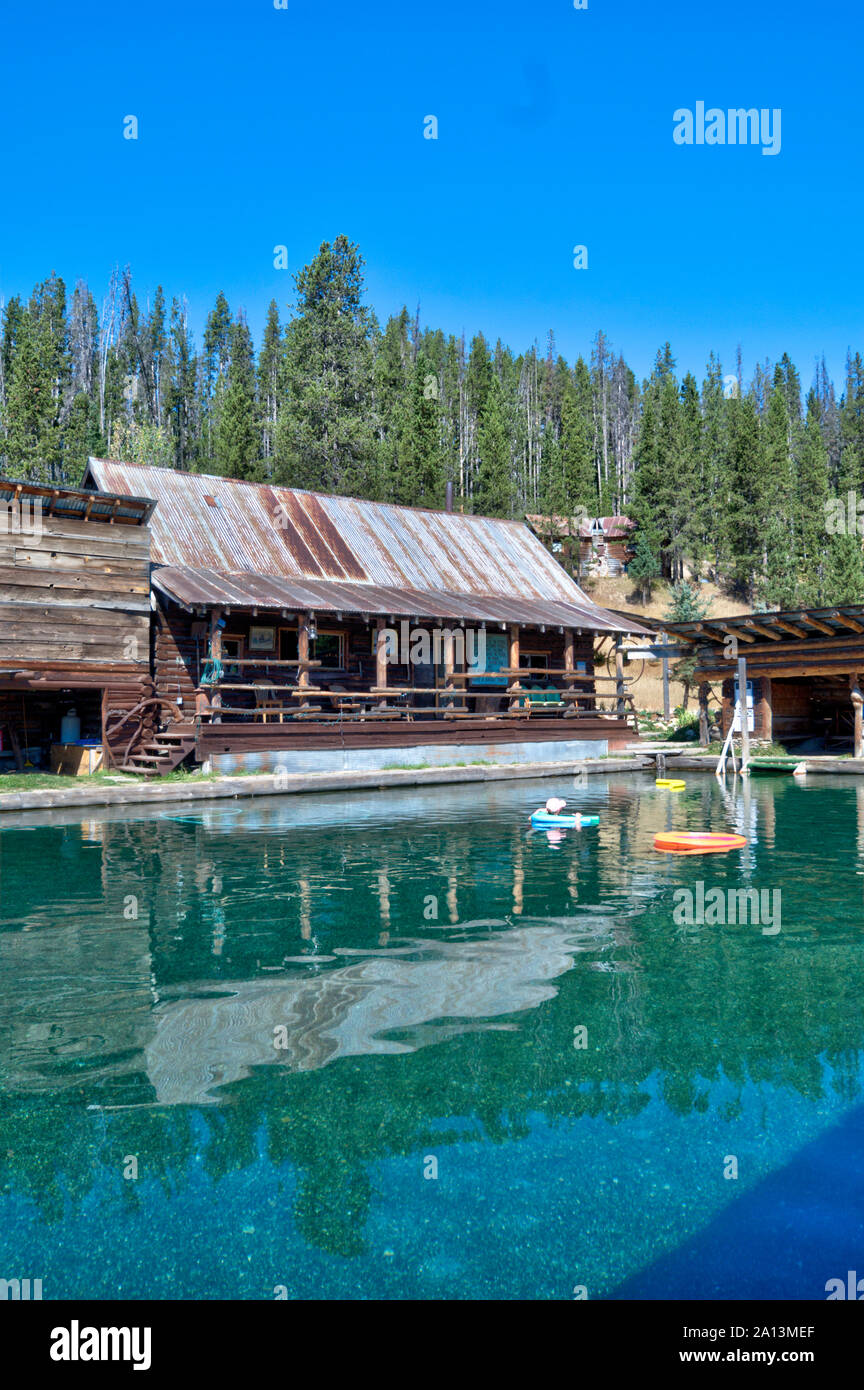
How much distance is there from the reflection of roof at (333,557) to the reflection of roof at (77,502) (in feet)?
6.11

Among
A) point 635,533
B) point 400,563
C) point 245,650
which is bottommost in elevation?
point 245,650

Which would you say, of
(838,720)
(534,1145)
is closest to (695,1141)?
(534,1145)

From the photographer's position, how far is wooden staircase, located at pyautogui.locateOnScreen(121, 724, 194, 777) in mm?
22172

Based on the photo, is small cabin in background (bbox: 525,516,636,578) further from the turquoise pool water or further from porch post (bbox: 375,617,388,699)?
the turquoise pool water

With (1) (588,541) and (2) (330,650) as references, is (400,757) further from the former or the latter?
(1) (588,541)

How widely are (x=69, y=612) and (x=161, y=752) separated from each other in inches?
156

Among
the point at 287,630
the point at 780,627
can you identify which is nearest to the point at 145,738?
the point at 287,630

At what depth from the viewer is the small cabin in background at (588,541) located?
195 feet

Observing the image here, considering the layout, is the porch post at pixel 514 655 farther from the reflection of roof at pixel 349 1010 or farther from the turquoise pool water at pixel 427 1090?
the reflection of roof at pixel 349 1010

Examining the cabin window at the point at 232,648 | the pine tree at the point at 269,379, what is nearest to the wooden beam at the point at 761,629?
Result: the cabin window at the point at 232,648

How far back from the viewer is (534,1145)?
4949 millimetres

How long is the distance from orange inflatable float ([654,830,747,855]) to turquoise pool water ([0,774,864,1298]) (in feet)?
8.22

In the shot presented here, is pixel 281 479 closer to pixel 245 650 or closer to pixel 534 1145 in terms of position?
pixel 245 650
